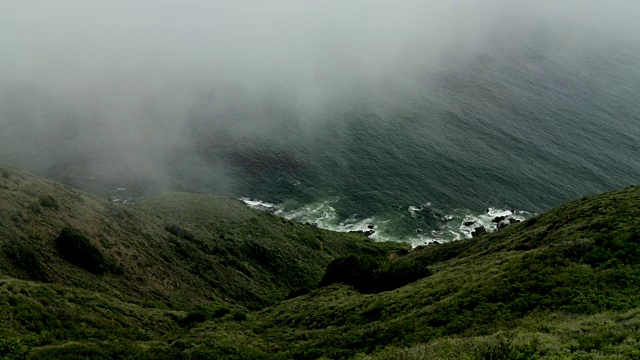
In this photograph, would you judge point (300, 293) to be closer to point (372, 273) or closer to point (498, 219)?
point (372, 273)

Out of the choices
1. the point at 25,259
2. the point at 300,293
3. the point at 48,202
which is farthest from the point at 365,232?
the point at 25,259

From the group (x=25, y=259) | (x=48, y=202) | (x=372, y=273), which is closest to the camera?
(x=25, y=259)

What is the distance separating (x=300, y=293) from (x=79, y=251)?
27152 millimetres

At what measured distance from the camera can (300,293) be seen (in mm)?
60531

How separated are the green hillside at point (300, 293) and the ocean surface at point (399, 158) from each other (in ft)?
153

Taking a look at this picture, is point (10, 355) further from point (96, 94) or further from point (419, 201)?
point (96, 94)

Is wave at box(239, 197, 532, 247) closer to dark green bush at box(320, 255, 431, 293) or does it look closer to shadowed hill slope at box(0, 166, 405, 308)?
shadowed hill slope at box(0, 166, 405, 308)

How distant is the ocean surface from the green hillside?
46.5 m

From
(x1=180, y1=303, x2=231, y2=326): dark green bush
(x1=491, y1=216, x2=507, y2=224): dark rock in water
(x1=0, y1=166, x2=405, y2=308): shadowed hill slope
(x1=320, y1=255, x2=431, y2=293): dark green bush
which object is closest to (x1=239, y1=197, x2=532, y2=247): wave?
(x1=491, y1=216, x2=507, y2=224): dark rock in water

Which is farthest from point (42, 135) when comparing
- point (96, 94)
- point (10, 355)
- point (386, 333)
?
point (386, 333)

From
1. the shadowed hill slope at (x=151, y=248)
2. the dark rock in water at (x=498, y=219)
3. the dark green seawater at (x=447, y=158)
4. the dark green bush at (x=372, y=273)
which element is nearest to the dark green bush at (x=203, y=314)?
the shadowed hill slope at (x=151, y=248)

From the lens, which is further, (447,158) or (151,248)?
(447,158)

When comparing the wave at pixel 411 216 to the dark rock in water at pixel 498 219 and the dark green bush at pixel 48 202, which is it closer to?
the dark rock in water at pixel 498 219

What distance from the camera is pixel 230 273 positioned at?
2507 inches
